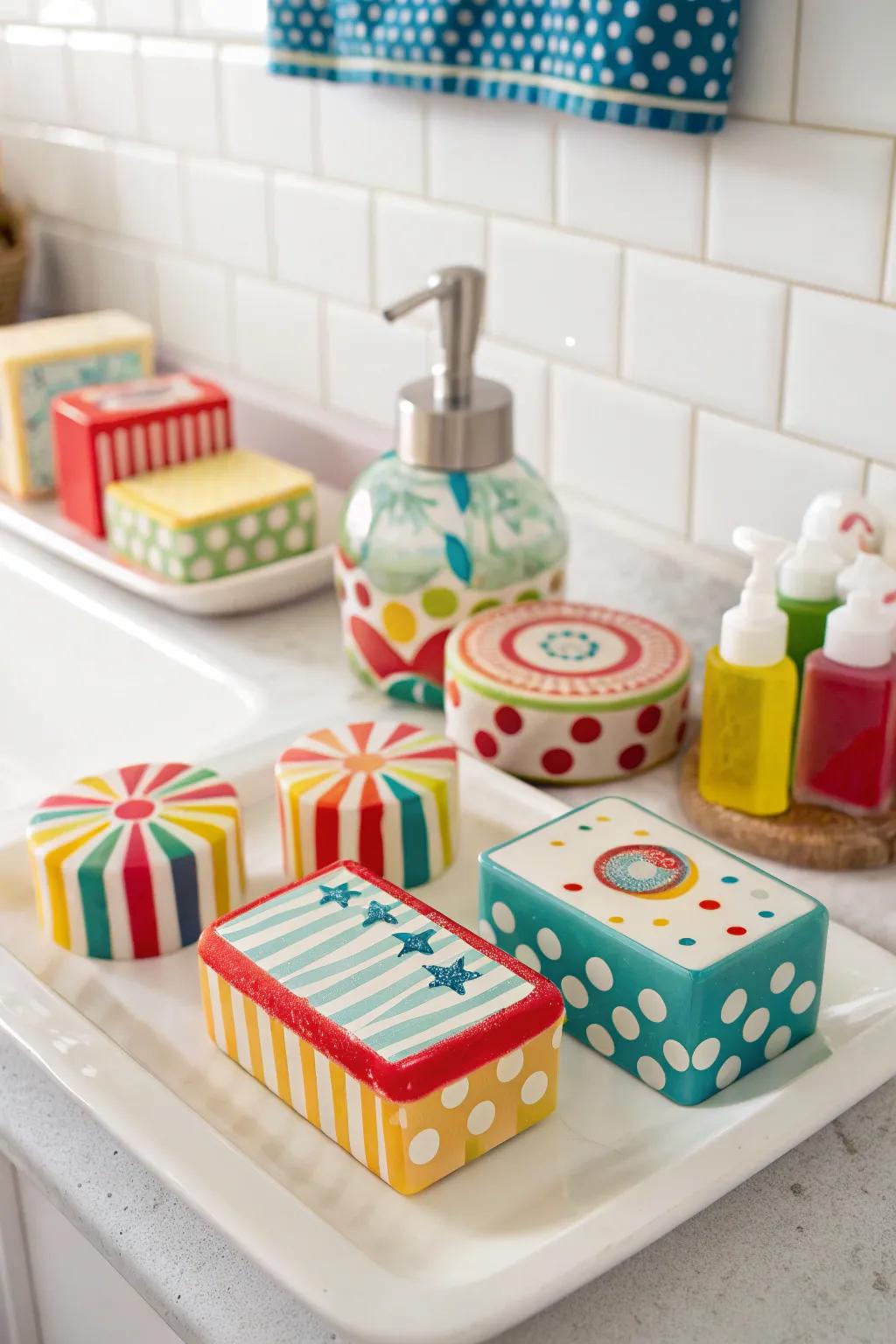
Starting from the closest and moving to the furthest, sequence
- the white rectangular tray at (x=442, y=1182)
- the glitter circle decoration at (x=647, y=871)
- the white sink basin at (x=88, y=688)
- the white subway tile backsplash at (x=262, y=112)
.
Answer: the white rectangular tray at (x=442, y=1182) → the glitter circle decoration at (x=647, y=871) → the white sink basin at (x=88, y=688) → the white subway tile backsplash at (x=262, y=112)

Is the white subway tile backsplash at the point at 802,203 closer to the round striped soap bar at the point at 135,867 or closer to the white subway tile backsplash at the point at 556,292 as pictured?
the white subway tile backsplash at the point at 556,292

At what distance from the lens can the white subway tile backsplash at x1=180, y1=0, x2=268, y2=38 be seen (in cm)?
111

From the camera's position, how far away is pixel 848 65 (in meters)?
0.75

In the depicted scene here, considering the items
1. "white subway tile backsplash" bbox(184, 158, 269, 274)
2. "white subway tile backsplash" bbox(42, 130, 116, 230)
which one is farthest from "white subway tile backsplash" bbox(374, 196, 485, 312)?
"white subway tile backsplash" bbox(42, 130, 116, 230)

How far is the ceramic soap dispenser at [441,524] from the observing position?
79 cm

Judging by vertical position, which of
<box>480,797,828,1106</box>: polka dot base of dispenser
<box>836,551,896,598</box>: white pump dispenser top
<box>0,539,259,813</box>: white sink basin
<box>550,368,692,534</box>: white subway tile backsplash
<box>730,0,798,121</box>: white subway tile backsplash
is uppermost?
<box>730,0,798,121</box>: white subway tile backsplash

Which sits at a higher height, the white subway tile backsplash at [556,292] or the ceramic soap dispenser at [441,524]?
the white subway tile backsplash at [556,292]

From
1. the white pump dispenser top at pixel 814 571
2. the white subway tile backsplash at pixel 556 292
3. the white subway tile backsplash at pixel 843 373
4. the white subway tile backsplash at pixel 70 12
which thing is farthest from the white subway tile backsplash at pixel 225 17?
the white pump dispenser top at pixel 814 571

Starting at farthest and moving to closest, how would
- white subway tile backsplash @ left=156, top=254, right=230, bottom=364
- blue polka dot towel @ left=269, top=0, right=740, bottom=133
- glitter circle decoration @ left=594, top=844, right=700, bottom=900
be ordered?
white subway tile backsplash @ left=156, top=254, right=230, bottom=364 < blue polka dot towel @ left=269, top=0, right=740, bottom=133 < glitter circle decoration @ left=594, top=844, right=700, bottom=900

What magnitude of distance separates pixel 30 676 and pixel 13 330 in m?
0.29

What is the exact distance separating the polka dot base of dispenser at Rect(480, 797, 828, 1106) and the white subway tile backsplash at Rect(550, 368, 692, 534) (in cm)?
38

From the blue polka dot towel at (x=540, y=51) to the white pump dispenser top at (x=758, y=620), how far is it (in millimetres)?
272

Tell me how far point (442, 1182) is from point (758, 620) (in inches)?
11.2

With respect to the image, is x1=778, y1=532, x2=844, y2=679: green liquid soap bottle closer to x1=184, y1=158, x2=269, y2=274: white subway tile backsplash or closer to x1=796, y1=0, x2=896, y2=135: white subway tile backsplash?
x1=796, y1=0, x2=896, y2=135: white subway tile backsplash
